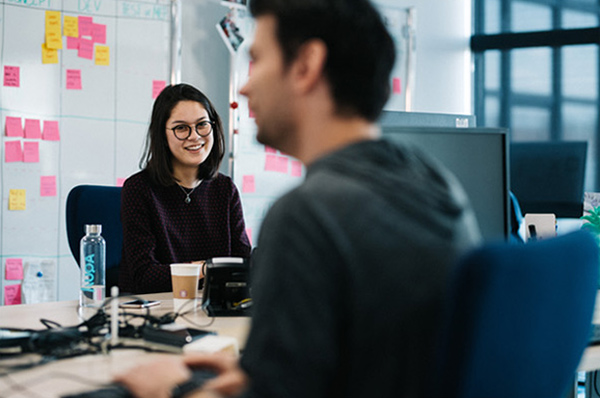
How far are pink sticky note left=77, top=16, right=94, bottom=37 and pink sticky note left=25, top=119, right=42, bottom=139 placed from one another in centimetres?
46

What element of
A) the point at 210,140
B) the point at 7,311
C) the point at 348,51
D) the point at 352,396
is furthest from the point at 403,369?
the point at 210,140

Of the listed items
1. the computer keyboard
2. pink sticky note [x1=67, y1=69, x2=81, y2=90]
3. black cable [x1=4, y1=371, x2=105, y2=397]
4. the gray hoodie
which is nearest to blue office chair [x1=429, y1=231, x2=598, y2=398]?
the gray hoodie

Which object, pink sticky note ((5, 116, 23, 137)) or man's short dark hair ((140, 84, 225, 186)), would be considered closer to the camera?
man's short dark hair ((140, 84, 225, 186))

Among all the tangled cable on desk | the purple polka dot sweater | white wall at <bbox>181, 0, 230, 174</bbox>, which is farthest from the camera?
white wall at <bbox>181, 0, 230, 174</bbox>

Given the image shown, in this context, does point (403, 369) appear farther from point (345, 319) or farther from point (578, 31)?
point (578, 31)

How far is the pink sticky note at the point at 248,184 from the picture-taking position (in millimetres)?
3666

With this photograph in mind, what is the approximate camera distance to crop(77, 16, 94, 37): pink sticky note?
3.18 meters

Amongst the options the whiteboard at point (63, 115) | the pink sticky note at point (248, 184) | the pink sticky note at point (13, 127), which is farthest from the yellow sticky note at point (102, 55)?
the pink sticky note at point (248, 184)

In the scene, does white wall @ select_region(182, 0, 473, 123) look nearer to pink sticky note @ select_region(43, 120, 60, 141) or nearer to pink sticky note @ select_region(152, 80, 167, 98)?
pink sticky note @ select_region(152, 80, 167, 98)

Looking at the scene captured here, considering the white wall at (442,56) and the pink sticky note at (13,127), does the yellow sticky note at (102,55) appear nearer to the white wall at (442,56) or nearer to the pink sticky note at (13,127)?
the pink sticky note at (13,127)

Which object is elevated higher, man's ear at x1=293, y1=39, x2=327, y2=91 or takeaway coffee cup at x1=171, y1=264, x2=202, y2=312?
man's ear at x1=293, y1=39, x2=327, y2=91

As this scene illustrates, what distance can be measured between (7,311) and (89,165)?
1.59 metres

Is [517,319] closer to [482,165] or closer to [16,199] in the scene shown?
[482,165]

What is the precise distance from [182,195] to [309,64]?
1655 millimetres
